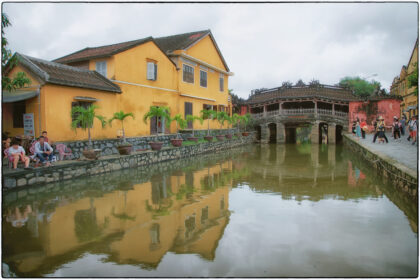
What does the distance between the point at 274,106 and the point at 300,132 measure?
25.4 meters

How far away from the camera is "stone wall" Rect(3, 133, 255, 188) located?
8547mm

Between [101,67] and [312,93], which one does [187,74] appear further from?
[312,93]

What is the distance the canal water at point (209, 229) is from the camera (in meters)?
4.16

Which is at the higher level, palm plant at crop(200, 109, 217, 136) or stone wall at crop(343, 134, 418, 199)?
palm plant at crop(200, 109, 217, 136)

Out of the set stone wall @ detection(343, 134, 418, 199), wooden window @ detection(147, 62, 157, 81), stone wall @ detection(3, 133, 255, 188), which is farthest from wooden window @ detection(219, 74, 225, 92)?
stone wall @ detection(343, 134, 418, 199)

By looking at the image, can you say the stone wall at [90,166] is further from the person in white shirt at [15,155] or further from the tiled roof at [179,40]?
the tiled roof at [179,40]

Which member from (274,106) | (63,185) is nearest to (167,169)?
(63,185)

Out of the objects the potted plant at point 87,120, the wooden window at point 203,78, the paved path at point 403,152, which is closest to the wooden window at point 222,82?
the wooden window at point 203,78

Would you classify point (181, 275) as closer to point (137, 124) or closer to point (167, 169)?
point (167, 169)

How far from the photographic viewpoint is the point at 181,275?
13.0ft

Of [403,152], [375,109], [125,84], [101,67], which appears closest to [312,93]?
[375,109]

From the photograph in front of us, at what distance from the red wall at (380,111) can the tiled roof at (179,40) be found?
1513cm

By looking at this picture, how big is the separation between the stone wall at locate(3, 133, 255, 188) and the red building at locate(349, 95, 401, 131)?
17073 mm

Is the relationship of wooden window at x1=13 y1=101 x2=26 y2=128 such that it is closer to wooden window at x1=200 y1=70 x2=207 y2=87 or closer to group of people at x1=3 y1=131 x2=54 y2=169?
group of people at x1=3 y1=131 x2=54 y2=169
